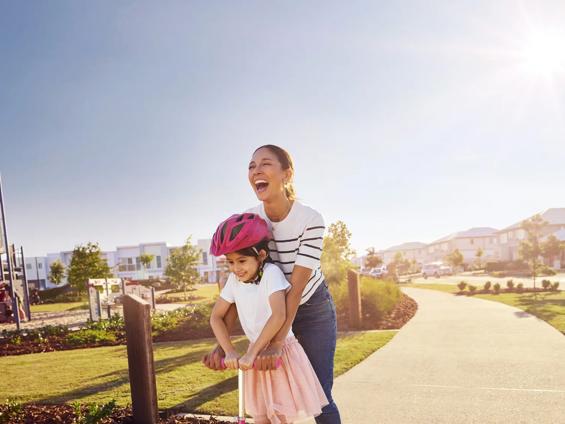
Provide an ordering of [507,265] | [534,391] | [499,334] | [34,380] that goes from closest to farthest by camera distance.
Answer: [534,391] → [34,380] → [499,334] → [507,265]

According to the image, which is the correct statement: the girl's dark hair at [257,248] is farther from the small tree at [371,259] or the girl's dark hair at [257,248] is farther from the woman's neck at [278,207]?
the small tree at [371,259]

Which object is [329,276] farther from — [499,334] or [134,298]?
[134,298]

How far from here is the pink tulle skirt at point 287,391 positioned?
2311mm

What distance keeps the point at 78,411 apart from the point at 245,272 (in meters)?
2.85

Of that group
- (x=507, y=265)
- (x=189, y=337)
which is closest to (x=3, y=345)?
(x=189, y=337)

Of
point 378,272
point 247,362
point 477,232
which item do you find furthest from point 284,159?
point 477,232

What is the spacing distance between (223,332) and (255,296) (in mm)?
287

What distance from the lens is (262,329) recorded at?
2311 millimetres

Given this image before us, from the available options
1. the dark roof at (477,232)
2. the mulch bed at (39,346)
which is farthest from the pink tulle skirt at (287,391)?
the dark roof at (477,232)

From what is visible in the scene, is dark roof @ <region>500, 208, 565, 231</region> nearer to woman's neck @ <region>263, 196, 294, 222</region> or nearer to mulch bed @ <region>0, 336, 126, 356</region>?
mulch bed @ <region>0, 336, 126, 356</region>

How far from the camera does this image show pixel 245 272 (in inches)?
94.0

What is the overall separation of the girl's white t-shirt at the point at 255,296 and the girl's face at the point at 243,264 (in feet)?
0.21

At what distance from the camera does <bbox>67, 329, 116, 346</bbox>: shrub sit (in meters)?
10.2

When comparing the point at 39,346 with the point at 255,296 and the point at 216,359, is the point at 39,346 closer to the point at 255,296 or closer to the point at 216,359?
the point at 216,359
